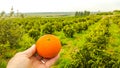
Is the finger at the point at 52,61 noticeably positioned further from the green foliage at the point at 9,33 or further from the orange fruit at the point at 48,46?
the green foliage at the point at 9,33

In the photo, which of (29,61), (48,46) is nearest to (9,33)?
(29,61)

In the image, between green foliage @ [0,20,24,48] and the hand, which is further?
green foliage @ [0,20,24,48]

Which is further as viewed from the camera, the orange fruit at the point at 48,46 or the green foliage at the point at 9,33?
the green foliage at the point at 9,33

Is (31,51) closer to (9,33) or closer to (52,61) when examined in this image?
(52,61)

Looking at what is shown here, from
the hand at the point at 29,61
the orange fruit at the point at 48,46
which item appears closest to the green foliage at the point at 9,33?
the hand at the point at 29,61

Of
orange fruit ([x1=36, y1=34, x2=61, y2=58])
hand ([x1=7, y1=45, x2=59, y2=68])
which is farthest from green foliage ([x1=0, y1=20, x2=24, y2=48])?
orange fruit ([x1=36, y1=34, x2=61, y2=58])

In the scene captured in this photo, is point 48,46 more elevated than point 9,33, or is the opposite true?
point 48,46

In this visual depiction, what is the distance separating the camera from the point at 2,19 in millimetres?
10156

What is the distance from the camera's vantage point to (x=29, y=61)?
8.13ft

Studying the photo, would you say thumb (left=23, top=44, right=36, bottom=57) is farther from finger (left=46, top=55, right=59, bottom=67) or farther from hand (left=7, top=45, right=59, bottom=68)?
finger (left=46, top=55, right=59, bottom=67)

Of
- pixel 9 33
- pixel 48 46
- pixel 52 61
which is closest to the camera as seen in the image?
pixel 48 46

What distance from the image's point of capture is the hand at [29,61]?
7.83 feet

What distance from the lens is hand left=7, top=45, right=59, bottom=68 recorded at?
2386 millimetres

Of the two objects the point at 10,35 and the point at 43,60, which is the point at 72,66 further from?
the point at 43,60
